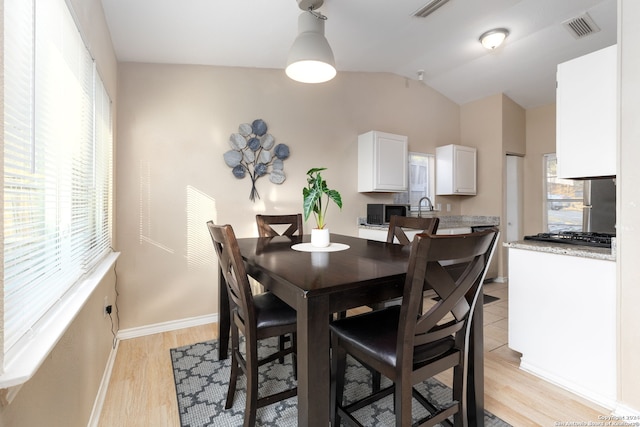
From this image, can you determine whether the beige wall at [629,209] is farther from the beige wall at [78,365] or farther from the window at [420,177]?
the window at [420,177]

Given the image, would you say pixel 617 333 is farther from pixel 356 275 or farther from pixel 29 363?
pixel 29 363

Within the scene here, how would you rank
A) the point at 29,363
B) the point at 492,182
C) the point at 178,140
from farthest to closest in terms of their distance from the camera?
the point at 492,182, the point at 178,140, the point at 29,363

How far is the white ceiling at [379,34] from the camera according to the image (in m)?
2.21

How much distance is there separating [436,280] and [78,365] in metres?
1.54

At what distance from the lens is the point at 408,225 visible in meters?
2.29

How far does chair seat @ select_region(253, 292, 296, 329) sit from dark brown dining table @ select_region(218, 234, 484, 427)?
0.72ft

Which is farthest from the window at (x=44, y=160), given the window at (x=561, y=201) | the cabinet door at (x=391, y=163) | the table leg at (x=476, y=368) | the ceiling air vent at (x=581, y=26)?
the window at (x=561, y=201)

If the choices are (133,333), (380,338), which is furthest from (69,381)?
(133,333)

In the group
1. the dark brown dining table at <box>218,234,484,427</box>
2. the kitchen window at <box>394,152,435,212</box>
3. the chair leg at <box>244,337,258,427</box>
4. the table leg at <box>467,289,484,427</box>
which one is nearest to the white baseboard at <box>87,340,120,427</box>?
the chair leg at <box>244,337,258,427</box>

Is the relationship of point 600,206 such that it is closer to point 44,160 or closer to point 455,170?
point 455,170

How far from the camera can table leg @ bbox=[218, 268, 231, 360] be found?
2.22 metres

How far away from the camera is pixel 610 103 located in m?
1.77

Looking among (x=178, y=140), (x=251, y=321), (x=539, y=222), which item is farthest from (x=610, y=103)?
(x=539, y=222)

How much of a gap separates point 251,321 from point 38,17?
54.6 inches
